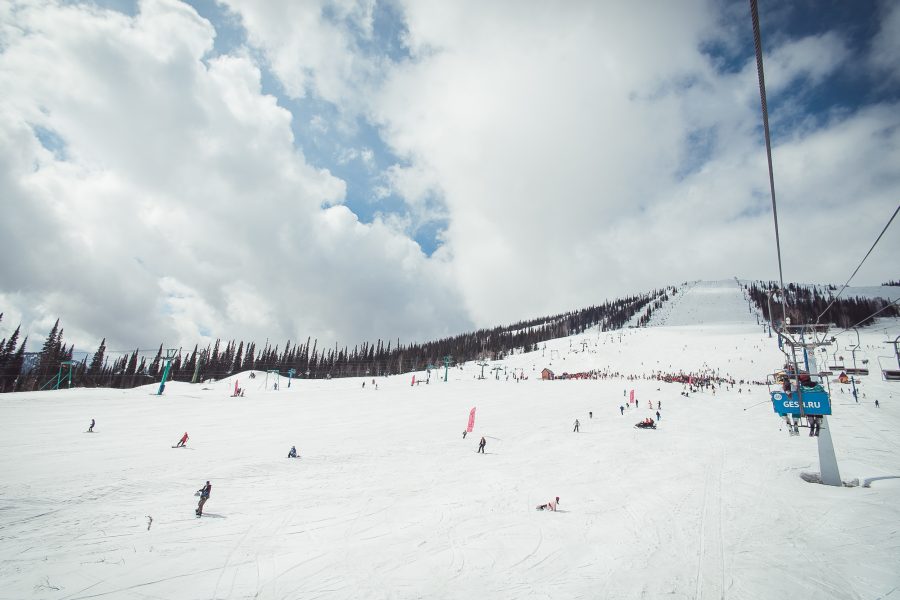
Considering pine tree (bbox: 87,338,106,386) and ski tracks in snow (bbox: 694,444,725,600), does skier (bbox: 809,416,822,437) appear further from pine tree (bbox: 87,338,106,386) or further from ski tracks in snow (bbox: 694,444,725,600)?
pine tree (bbox: 87,338,106,386)

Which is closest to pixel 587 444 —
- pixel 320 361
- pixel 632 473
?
pixel 632 473

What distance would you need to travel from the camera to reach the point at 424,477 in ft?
58.5

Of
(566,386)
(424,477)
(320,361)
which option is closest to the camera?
(424,477)

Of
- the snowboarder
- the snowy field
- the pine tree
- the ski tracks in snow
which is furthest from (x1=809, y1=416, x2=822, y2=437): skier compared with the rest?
the pine tree

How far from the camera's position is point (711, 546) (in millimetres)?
10953

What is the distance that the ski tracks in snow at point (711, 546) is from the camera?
9.01m

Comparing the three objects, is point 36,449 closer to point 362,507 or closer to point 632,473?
point 362,507

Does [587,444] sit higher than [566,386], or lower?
lower

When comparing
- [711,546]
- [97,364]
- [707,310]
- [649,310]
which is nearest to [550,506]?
[711,546]

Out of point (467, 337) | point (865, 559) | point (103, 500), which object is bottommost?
point (103, 500)

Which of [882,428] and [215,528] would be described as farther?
[882,428]

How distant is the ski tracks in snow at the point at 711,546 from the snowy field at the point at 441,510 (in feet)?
0.20

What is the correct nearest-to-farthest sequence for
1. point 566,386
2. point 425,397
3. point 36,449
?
point 36,449 < point 425,397 < point 566,386

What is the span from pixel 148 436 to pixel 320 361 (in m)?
125
